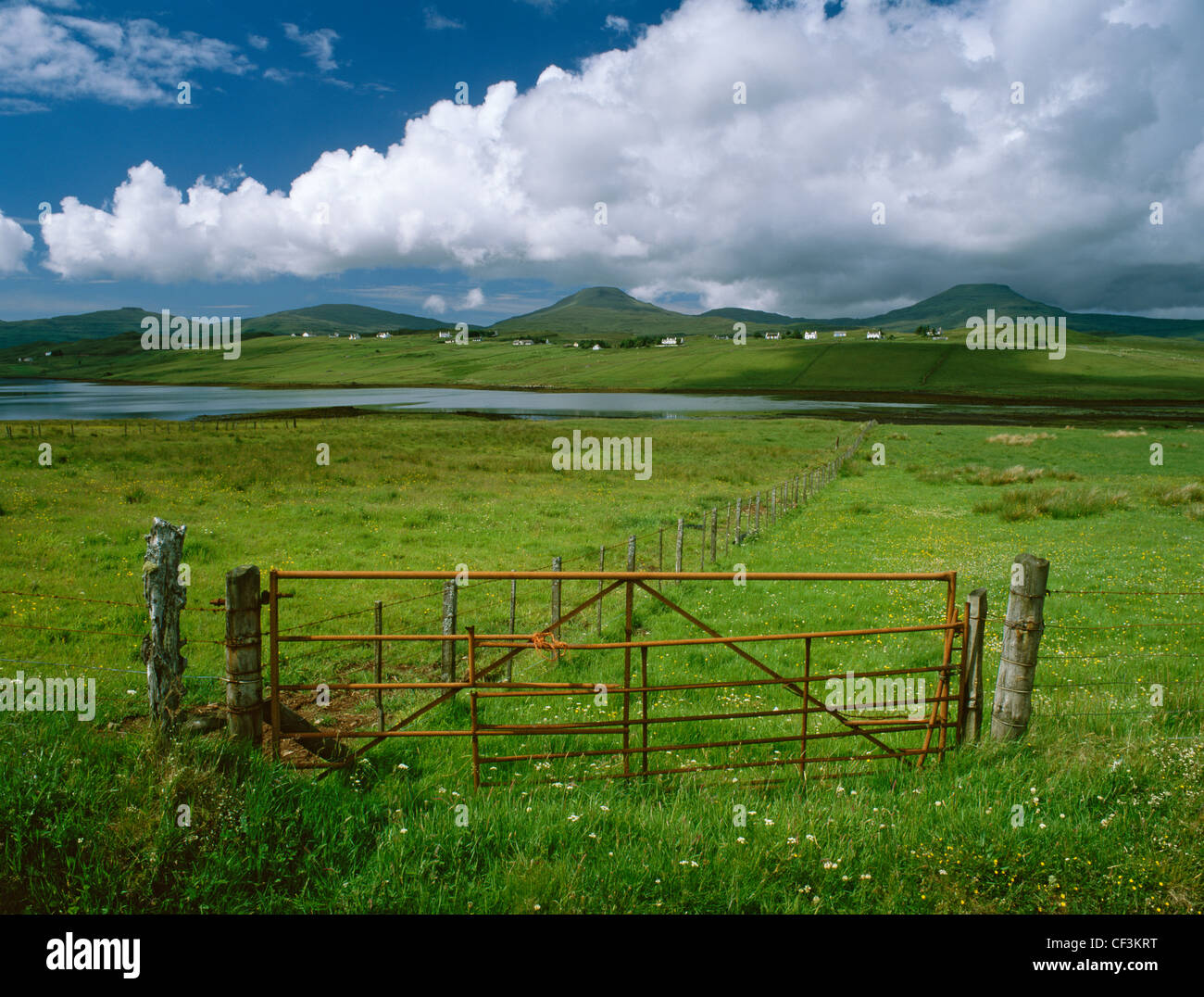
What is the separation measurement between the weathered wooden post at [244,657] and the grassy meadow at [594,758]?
240 mm

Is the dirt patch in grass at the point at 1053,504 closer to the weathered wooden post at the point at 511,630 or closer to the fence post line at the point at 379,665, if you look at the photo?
the weathered wooden post at the point at 511,630

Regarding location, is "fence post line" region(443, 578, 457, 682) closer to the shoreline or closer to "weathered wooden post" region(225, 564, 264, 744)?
"weathered wooden post" region(225, 564, 264, 744)

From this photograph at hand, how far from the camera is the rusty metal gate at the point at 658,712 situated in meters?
6.19

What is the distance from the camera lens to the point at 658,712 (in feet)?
31.3

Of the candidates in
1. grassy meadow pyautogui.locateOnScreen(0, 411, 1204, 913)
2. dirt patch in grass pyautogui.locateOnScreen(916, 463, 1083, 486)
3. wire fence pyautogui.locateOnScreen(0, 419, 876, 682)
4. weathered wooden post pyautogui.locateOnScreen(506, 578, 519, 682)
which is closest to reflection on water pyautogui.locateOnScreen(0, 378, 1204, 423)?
dirt patch in grass pyautogui.locateOnScreen(916, 463, 1083, 486)

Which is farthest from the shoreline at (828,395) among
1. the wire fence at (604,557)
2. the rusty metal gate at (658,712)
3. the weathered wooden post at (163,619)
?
the weathered wooden post at (163,619)

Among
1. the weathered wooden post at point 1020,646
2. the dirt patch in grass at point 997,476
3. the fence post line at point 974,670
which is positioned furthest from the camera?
the dirt patch in grass at point 997,476

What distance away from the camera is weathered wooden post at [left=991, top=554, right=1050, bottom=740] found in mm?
6754

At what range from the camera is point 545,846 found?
5258mm

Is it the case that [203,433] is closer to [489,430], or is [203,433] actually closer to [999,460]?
[489,430]

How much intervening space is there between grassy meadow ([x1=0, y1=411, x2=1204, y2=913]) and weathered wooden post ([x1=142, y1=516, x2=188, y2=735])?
0.50m

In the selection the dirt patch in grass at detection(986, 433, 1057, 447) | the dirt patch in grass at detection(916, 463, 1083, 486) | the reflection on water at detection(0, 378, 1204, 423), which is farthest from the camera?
the reflection on water at detection(0, 378, 1204, 423)

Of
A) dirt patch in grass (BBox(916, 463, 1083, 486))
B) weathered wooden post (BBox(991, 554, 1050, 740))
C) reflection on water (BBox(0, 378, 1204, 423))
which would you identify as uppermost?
reflection on water (BBox(0, 378, 1204, 423))
